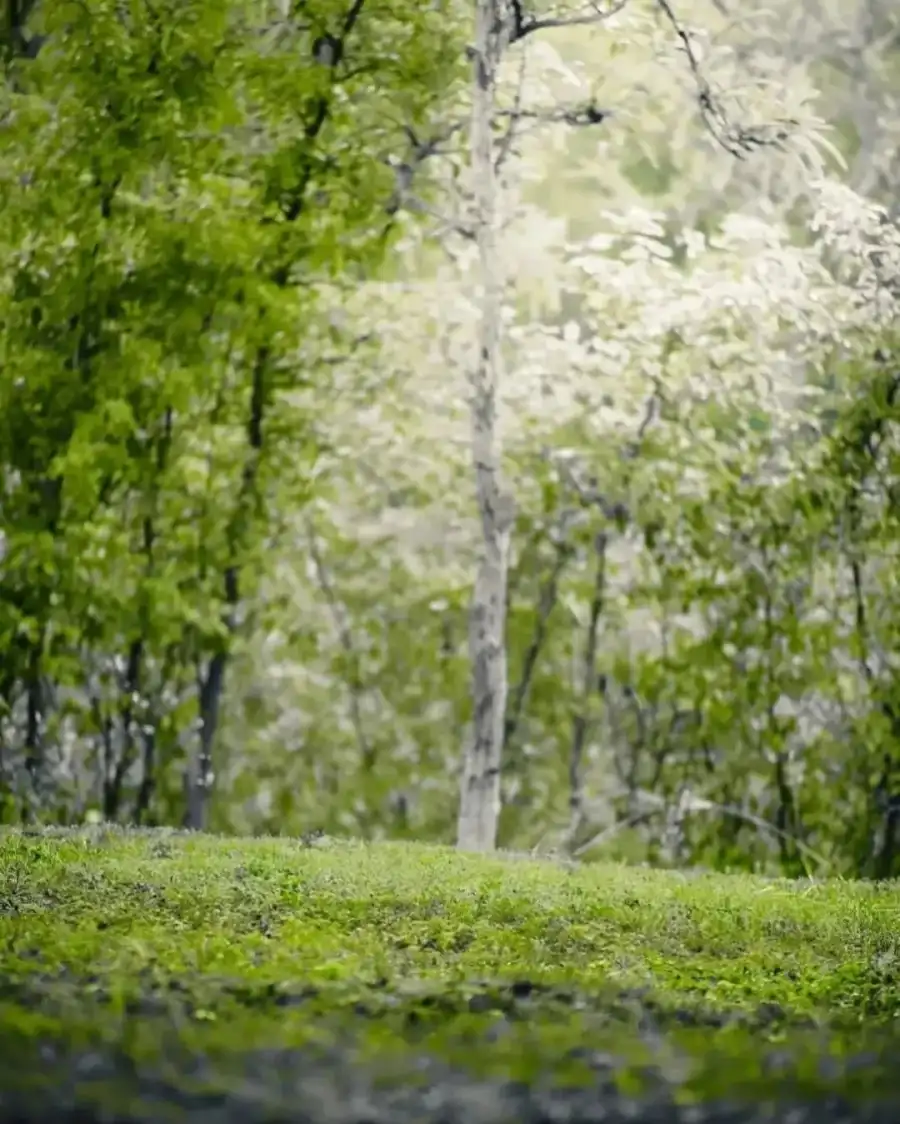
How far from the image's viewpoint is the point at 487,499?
249 inches

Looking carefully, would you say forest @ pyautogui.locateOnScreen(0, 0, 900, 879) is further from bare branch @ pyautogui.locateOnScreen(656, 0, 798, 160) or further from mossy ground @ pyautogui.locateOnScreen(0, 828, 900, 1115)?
mossy ground @ pyautogui.locateOnScreen(0, 828, 900, 1115)

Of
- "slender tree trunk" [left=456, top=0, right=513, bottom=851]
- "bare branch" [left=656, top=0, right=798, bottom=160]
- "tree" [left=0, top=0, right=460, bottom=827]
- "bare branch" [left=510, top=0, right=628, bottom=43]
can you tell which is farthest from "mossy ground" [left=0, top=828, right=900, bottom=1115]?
"bare branch" [left=510, top=0, right=628, bottom=43]

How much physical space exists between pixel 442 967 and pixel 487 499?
2983 mm

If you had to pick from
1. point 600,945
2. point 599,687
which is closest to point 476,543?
point 599,687

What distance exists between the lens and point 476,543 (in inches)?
260

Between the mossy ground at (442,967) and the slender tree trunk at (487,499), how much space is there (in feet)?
2.88

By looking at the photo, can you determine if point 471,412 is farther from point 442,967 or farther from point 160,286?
point 442,967

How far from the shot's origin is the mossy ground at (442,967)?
2.80m

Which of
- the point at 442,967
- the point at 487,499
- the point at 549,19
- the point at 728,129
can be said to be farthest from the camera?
the point at 728,129

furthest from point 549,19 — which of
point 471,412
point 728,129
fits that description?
point 471,412

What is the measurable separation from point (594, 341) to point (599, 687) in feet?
5.45

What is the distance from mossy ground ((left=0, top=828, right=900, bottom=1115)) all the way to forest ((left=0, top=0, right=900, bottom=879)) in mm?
1408

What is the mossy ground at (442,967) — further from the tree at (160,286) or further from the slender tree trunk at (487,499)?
the tree at (160,286)

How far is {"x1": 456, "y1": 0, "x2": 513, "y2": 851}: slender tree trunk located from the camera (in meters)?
6.20
